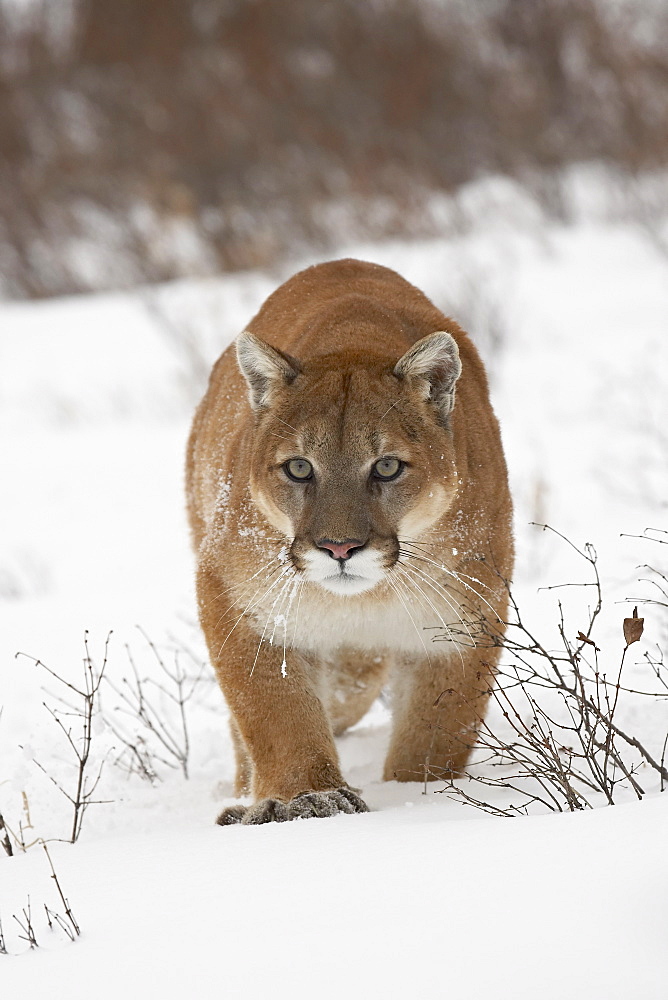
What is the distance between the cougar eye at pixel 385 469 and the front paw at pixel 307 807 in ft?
3.13

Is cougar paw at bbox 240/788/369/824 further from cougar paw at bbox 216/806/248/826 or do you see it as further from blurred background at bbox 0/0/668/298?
blurred background at bbox 0/0/668/298

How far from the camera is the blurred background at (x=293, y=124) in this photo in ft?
50.6

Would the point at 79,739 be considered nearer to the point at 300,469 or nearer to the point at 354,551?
the point at 300,469

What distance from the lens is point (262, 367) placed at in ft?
12.7

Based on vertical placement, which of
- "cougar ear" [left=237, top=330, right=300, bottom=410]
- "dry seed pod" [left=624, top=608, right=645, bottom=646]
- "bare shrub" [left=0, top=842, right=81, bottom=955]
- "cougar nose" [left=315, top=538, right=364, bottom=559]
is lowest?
"bare shrub" [left=0, top=842, right=81, bottom=955]

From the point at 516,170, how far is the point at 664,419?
8217 millimetres

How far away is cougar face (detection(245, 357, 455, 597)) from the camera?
3.49 m

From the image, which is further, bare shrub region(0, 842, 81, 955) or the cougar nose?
the cougar nose

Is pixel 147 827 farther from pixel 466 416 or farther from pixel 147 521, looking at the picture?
pixel 147 521

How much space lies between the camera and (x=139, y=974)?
226 cm

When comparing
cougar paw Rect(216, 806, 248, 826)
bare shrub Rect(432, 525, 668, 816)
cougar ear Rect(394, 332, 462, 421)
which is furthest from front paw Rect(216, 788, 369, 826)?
cougar ear Rect(394, 332, 462, 421)

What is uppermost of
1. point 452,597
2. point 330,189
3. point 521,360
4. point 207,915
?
point 330,189

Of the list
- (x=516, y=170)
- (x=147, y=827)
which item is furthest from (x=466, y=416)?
(x=516, y=170)

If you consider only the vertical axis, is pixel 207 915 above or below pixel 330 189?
below
